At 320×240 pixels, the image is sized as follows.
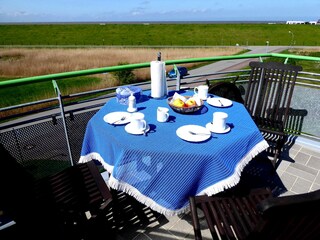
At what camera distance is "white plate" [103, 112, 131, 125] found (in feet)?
6.58

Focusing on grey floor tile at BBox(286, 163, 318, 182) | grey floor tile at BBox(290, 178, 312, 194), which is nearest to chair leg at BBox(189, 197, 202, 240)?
grey floor tile at BBox(290, 178, 312, 194)

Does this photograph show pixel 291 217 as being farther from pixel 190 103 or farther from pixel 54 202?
pixel 54 202

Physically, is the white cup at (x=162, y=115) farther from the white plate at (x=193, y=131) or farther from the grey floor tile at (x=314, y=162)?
the grey floor tile at (x=314, y=162)

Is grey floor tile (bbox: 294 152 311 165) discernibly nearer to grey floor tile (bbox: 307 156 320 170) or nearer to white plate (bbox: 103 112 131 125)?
grey floor tile (bbox: 307 156 320 170)

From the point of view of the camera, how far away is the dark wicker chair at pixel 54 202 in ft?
4.67

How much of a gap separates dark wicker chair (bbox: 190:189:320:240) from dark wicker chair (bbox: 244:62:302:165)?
5.08 ft

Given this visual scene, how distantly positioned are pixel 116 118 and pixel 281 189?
2031 mm

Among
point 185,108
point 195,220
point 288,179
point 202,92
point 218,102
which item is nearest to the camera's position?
point 195,220

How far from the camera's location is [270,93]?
3289 millimetres

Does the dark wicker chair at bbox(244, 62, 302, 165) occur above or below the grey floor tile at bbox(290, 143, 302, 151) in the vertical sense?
above

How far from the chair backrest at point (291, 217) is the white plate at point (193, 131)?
77 centimetres

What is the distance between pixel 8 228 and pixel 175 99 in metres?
1.73

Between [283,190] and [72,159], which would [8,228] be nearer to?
[72,159]

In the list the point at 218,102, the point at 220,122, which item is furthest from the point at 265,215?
the point at 218,102
